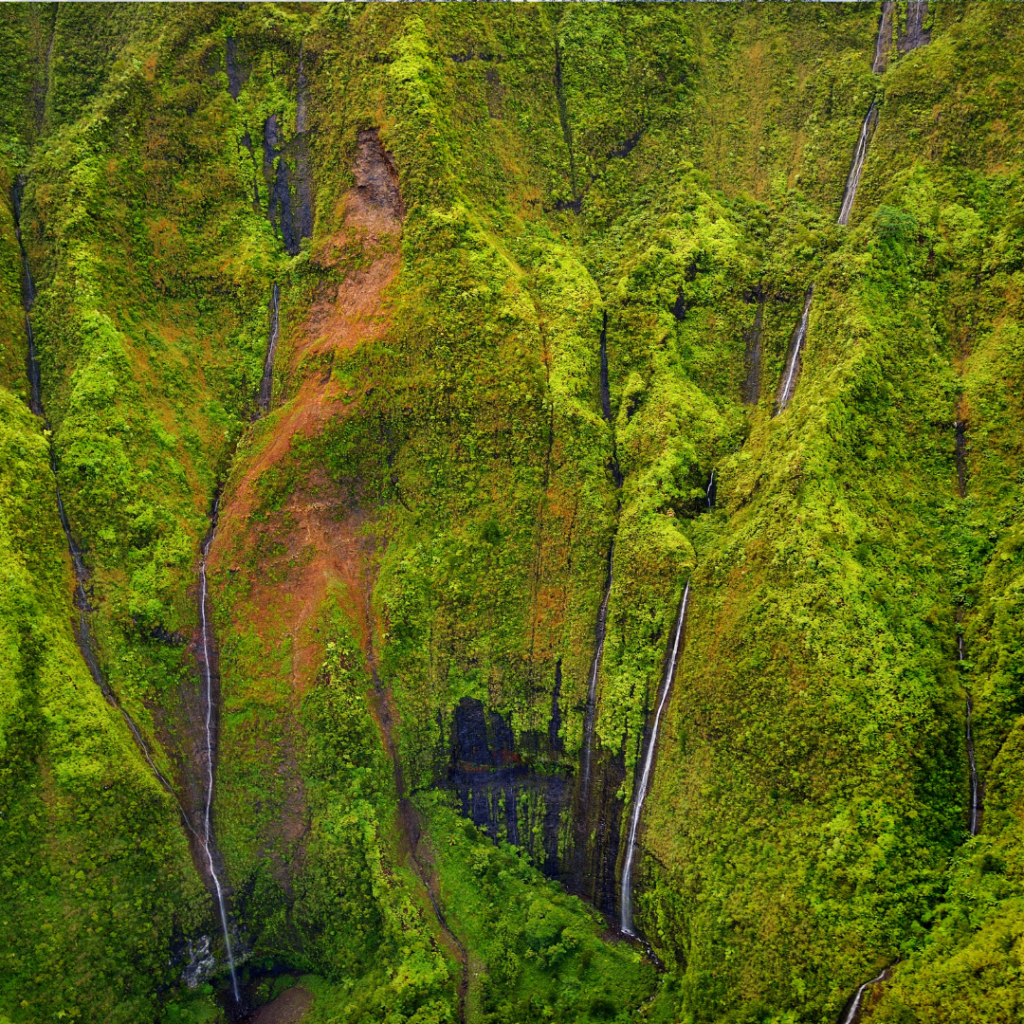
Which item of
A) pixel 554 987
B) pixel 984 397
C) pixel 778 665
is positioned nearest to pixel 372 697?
pixel 554 987

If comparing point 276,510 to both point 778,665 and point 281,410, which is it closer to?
point 281,410

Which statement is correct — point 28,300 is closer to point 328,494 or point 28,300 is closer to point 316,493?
point 316,493

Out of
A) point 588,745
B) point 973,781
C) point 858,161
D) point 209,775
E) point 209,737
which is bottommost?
point 209,775

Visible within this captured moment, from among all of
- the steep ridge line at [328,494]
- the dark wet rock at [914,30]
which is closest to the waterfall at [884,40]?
the dark wet rock at [914,30]

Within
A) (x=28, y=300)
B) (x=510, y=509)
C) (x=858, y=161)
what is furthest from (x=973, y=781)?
(x=28, y=300)

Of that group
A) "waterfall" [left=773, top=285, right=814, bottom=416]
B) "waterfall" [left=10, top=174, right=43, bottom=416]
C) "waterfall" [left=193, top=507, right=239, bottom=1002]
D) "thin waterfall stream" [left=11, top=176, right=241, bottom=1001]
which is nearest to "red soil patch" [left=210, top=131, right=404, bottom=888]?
"waterfall" [left=193, top=507, right=239, bottom=1002]

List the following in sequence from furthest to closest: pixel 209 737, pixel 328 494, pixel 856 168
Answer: pixel 856 168, pixel 328 494, pixel 209 737
